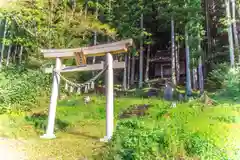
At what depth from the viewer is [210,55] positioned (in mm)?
21203

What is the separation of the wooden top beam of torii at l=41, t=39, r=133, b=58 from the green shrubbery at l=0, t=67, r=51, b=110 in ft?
18.3

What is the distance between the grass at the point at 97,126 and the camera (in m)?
6.35

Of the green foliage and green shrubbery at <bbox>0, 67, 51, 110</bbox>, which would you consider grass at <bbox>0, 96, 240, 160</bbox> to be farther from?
the green foliage

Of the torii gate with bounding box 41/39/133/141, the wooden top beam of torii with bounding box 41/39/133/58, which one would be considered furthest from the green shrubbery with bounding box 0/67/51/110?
the wooden top beam of torii with bounding box 41/39/133/58

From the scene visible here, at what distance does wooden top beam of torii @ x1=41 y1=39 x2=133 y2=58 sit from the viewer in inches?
Result: 364

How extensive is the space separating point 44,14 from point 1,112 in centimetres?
915

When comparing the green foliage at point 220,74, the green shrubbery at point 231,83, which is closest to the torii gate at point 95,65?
the green shrubbery at point 231,83

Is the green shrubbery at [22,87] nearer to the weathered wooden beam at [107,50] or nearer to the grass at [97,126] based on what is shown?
the grass at [97,126]

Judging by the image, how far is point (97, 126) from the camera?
11.6 meters

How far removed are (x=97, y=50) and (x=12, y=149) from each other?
14.5 feet

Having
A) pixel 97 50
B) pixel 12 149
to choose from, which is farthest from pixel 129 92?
pixel 12 149

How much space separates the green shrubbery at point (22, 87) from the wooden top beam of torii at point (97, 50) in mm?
5588

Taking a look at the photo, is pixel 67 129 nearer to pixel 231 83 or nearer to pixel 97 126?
pixel 97 126

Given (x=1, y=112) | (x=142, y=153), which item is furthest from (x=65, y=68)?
(x=142, y=153)
